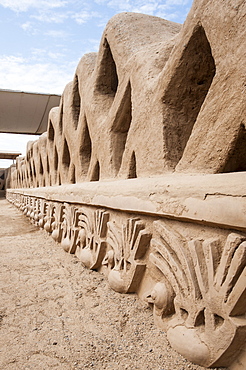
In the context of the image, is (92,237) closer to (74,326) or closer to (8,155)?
(74,326)

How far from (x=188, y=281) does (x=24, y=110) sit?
8053 millimetres

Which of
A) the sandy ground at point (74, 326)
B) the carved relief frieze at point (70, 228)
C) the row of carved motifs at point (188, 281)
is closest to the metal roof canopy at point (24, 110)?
the carved relief frieze at point (70, 228)

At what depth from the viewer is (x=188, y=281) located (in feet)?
2.55

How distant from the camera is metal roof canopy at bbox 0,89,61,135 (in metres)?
7.54

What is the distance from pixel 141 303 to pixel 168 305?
213 mm

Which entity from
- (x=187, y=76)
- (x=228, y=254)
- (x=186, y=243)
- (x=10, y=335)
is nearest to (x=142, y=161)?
(x=187, y=76)

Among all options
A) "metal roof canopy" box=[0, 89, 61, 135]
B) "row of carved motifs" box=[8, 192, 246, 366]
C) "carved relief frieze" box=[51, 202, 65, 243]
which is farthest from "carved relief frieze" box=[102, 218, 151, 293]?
"metal roof canopy" box=[0, 89, 61, 135]

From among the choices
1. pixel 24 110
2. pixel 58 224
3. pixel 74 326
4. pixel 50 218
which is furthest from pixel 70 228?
pixel 24 110

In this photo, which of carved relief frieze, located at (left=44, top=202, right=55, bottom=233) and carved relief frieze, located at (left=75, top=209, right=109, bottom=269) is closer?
carved relief frieze, located at (left=75, top=209, right=109, bottom=269)

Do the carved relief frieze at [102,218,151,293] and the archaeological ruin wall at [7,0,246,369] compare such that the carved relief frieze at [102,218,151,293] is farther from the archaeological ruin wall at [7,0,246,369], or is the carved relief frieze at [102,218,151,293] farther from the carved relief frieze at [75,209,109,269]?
the carved relief frieze at [75,209,109,269]

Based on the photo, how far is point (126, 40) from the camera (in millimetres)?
1527

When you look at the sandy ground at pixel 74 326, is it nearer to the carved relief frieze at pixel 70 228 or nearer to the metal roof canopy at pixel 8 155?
the carved relief frieze at pixel 70 228

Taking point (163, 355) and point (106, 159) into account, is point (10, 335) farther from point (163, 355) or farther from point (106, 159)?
point (106, 159)

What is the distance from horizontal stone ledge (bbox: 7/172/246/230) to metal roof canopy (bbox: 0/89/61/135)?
7.02 metres
